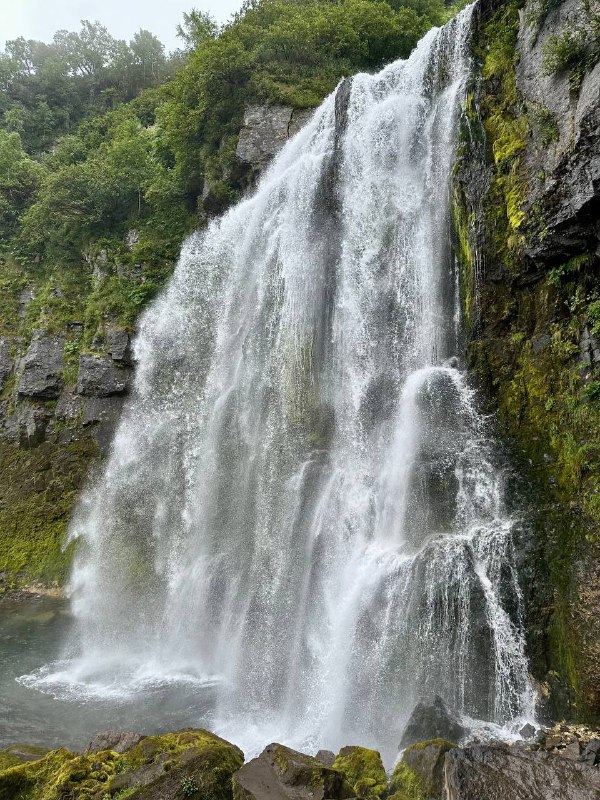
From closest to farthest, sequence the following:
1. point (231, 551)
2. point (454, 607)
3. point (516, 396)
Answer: point (454, 607), point (516, 396), point (231, 551)

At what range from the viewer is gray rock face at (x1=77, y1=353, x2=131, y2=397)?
60.8ft

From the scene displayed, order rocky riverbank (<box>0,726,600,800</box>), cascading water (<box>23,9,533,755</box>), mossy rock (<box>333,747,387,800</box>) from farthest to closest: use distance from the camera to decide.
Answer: cascading water (<box>23,9,533,755</box>)
mossy rock (<box>333,747,387,800</box>)
rocky riverbank (<box>0,726,600,800</box>)

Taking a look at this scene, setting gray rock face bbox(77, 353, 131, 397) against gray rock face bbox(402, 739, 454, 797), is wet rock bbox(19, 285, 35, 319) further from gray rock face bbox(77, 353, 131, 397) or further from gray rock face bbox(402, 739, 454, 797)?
gray rock face bbox(402, 739, 454, 797)

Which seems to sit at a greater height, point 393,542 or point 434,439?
point 434,439

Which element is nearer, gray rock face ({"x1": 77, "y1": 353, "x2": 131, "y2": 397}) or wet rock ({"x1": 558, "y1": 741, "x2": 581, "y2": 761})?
wet rock ({"x1": 558, "y1": 741, "x2": 581, "y2": 761})

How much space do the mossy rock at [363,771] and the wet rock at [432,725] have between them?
1067 mm

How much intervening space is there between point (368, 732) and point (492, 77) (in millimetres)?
14994

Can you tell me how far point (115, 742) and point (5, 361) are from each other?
18.0 m

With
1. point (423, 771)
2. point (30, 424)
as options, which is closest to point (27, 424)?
point (30, 424)

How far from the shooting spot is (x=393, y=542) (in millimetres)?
10414

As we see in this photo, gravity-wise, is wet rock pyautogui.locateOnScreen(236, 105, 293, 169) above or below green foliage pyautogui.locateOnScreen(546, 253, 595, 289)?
above

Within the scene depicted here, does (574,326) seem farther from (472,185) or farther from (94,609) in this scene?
(94,609)

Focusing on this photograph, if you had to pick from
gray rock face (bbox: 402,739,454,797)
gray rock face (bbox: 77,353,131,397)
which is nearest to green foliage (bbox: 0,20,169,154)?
gray rock face (bbox: 77,353,131,397)

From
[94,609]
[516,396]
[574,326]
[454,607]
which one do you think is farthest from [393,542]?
[94,609]
